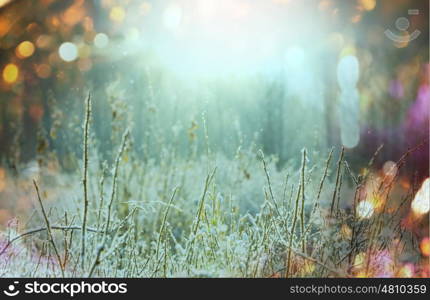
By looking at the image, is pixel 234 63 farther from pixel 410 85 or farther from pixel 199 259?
pixel 199 259

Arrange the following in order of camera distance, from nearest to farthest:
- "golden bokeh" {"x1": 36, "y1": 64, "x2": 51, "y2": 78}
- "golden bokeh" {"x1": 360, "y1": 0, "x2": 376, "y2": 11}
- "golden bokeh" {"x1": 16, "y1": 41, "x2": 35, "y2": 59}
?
1. "golden bokeh" {"x1": 360, "y1": 0, "x2": 376, "y2": 11}
2. "golden bokeh" {"x1": 16, "y1": 41, "x2": 35, "y2": 59}
3. "golden bokeh" {"x1": 36, "y1": 64, "x2": 51, "y2": 78}

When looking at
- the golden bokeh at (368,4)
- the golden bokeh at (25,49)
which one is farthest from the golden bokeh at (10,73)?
the golden bokeh at (368,4)

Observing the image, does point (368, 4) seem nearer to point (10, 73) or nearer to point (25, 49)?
point (25, 49)

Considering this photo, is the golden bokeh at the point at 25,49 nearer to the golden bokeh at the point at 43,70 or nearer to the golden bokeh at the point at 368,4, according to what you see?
the golden bokeh at the point at 43,70

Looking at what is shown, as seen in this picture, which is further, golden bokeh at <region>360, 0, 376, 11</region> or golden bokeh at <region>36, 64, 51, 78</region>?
golden bokeh at <region>36, 64, 51, 78</region>

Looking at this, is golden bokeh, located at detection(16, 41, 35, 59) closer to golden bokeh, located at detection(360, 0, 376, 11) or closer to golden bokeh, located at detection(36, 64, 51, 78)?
golden bokeh, located at detection(36, 64, 51, 78)

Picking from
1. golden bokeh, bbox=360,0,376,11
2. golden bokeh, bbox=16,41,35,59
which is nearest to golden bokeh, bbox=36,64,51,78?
golden bokeh, bbox=16,41,35,59

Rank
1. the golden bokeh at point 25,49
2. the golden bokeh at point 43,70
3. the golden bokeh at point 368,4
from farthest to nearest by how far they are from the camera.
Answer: the golden bokeh at point 43,70 < the golden bokeh at point 25,49 < the golden bokeh at point 368,4

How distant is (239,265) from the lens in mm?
1412

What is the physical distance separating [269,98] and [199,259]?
2.38m

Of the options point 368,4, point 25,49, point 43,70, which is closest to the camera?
point 368,4

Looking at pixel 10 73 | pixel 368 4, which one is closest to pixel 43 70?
pixel 10 73

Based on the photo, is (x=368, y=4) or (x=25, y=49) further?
(x=25, y=49)

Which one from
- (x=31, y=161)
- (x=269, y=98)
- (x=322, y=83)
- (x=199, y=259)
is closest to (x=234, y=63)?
(x=269, y=98)
